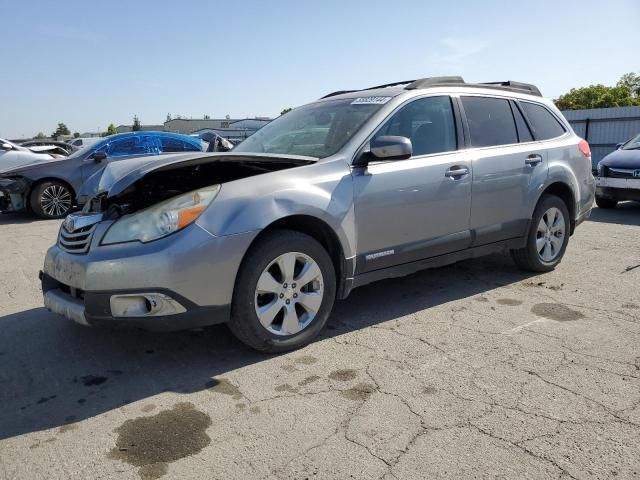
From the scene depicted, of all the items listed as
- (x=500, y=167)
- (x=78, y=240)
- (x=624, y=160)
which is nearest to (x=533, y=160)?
(x=500, y=167)

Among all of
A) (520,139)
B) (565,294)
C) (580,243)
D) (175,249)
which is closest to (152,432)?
(175,249)

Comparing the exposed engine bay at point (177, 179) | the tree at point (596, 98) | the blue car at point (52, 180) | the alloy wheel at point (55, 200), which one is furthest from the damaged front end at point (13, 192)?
the tree at point (596, 98)

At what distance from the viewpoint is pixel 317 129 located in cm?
432

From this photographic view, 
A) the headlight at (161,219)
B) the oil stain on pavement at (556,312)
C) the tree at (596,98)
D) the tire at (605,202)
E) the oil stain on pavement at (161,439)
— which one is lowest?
the oil stain on pavement at (556,312)

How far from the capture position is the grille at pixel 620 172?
9.39m

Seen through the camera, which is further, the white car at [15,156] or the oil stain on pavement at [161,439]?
the white car at [15,156]

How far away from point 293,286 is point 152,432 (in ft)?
4.08

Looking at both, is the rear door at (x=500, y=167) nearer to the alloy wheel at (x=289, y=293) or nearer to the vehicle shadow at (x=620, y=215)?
the alloy wheel at (x=289, y=293)

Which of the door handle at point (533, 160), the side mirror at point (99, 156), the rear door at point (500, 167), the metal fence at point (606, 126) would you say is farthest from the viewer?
the metal fence at point (606, 126)

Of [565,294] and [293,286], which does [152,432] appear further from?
[565,294]

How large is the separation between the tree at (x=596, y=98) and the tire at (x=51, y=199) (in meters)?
47.0

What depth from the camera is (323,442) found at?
2541mm

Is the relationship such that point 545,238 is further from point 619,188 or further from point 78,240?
point 619,188

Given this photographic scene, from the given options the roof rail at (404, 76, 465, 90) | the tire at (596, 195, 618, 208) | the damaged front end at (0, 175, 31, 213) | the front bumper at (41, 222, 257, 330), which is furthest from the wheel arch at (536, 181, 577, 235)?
the damaged front end at (0, 175, 31, 213)
